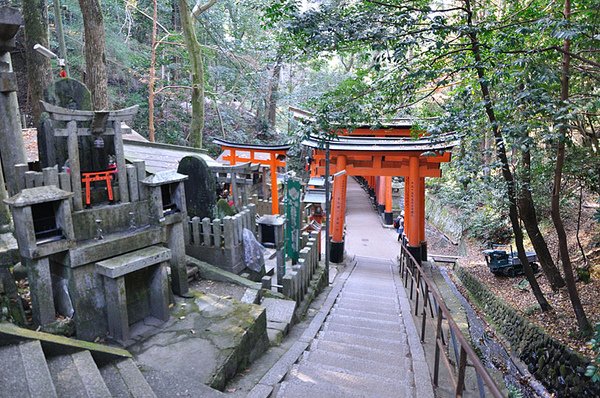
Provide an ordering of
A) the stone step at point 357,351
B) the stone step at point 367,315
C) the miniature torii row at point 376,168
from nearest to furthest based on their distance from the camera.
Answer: the stone step at point 357,351 → the stone step at point 367,315 → the miniature torii row at point 376,168

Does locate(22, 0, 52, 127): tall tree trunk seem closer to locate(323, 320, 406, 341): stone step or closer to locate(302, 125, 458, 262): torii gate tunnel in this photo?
locate(302, 125, 458, 262): torii gate tunnel

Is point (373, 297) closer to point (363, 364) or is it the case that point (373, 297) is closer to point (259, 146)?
point (363, 364)

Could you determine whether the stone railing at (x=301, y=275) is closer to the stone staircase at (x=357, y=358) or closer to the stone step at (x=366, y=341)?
the stone staircase at (x=357, y=358)

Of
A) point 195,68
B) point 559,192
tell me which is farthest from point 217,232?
point 195,68

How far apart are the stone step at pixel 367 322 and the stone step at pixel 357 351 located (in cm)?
114

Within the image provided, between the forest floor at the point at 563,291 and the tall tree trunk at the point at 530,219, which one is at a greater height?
the tall tree trunk at the point at 530,219

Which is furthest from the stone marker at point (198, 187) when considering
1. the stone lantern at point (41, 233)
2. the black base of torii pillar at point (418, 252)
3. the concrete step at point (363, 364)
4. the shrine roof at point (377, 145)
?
the black base of torii pillar at point (418, 252)

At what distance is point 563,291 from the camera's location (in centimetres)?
909

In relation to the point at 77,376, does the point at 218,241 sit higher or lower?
higher

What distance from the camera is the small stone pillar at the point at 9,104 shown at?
4.99 metres

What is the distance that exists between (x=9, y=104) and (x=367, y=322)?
21.9ft

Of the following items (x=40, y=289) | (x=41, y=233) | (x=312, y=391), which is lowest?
(x=312, y=391)

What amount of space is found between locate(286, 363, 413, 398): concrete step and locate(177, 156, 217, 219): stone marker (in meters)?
4.23

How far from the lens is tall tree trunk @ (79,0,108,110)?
9617 mm
